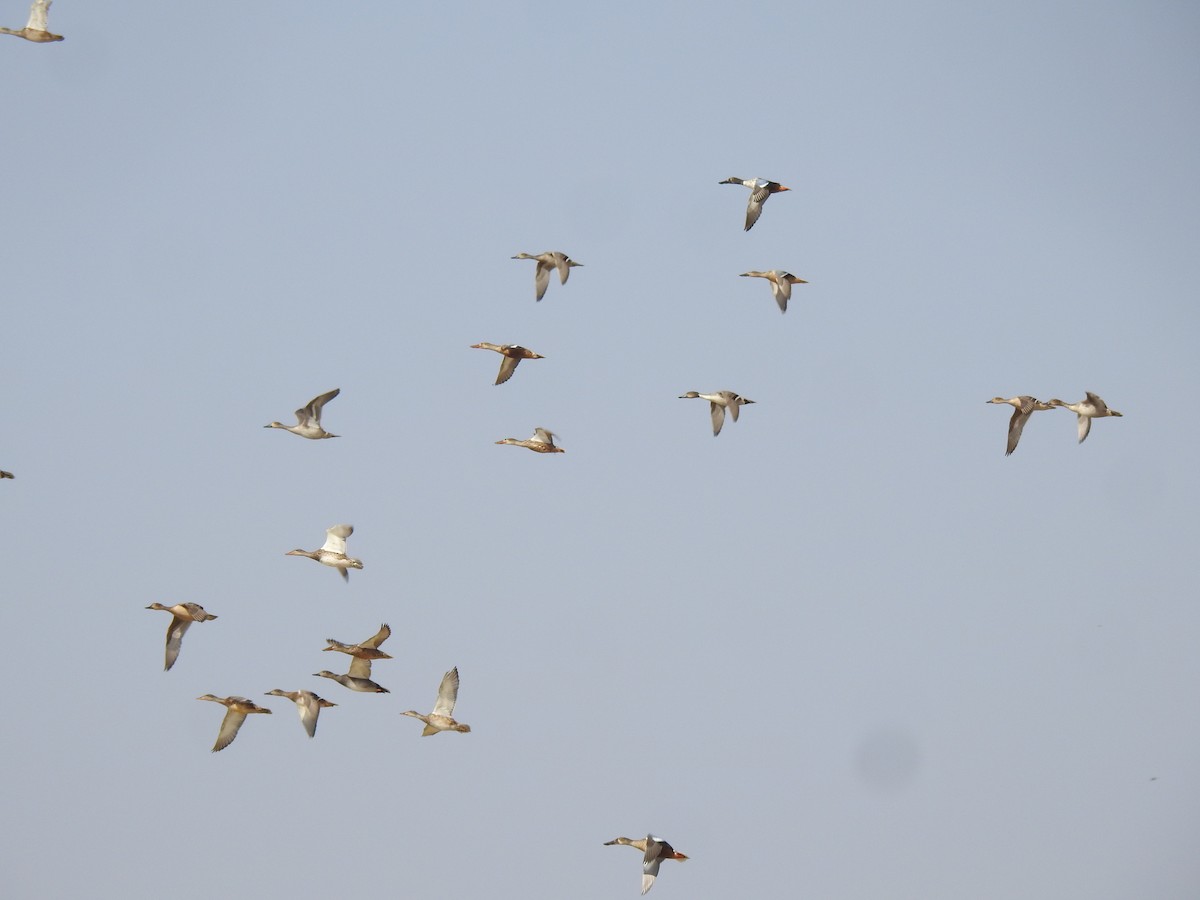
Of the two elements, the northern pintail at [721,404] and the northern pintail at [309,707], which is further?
the northern pintail at [721,404]

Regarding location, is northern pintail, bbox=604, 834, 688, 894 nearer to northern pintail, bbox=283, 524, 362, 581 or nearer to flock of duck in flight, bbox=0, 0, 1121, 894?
flock of duck in flight, bbox=0, 0, 1121, 894

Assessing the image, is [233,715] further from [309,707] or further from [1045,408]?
[1045,408]

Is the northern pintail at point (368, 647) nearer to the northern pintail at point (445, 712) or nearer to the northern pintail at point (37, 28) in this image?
the northern pintail at point (445, 712)

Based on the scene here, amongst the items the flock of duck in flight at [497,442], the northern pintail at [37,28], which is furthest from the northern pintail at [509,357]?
the northern pintail at [37,28]

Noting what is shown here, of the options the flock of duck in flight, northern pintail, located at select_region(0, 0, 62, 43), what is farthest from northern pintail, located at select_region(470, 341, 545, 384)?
northern pintail, located at select_region(0, 0, 62, 43)

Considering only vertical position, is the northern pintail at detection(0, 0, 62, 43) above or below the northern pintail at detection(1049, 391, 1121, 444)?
above

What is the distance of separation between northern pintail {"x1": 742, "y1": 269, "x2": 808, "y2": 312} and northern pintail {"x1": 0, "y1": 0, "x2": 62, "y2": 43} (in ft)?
55.5

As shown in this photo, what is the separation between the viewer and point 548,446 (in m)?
44.8

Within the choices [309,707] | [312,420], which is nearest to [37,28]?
[312,420]

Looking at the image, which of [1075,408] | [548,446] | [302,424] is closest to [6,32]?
[302,424]

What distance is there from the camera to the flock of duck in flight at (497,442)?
41394 millimetres

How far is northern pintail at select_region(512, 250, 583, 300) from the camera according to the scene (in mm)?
44000

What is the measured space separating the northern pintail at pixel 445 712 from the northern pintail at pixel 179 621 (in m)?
5.81

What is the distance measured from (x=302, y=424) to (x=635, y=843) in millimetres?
12538
